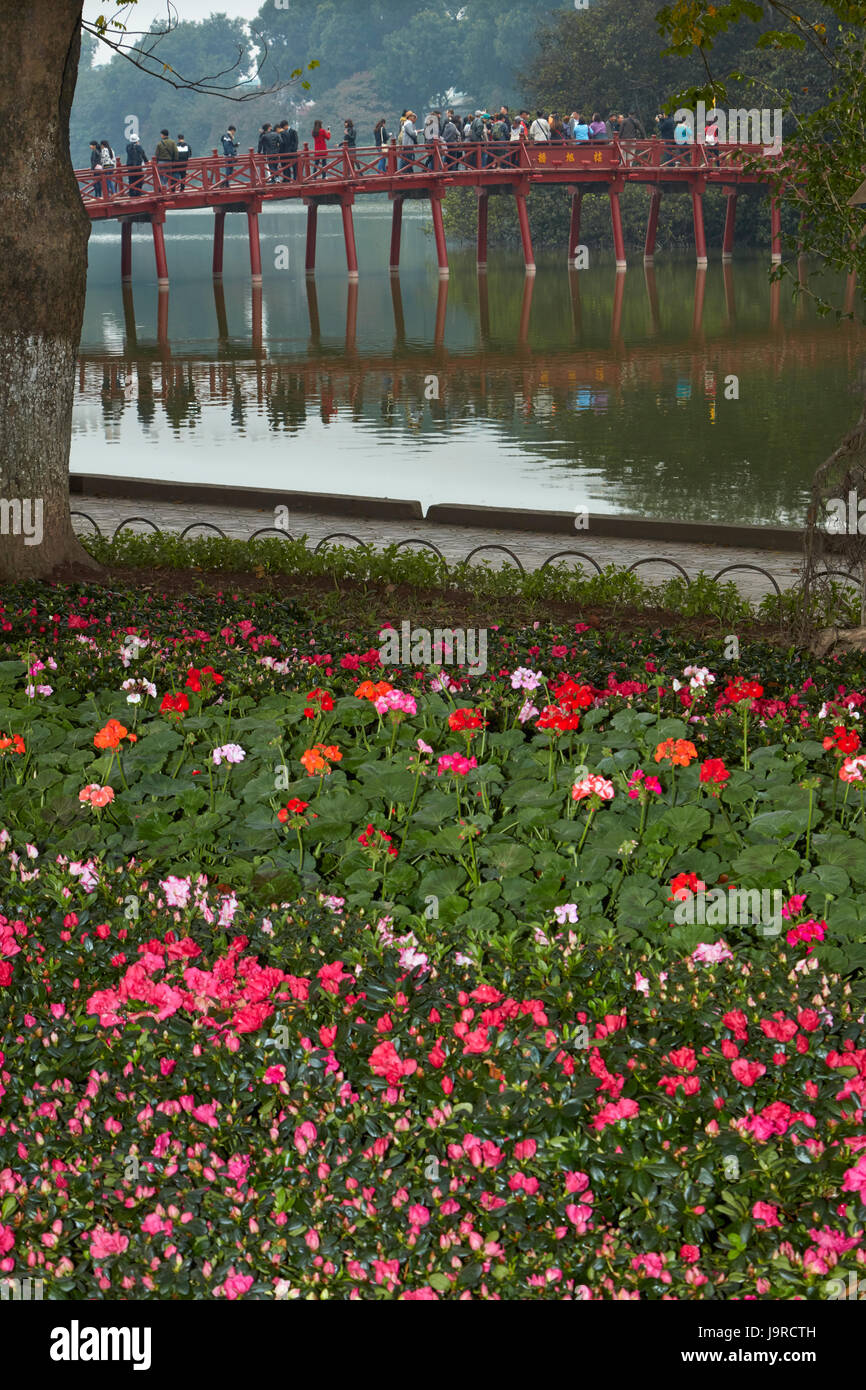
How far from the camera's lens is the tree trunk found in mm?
9195

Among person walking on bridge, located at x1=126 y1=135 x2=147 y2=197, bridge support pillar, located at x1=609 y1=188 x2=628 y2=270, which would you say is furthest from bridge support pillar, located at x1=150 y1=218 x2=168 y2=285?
bridge support pillar, located at x1=609 y1=188 x2=628 y2=270

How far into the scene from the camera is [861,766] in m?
4.66

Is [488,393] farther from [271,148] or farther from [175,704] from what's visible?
[271,148]

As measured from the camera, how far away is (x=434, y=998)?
3.69 m

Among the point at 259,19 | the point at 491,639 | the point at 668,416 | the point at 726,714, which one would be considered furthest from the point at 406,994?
the point at 259,19

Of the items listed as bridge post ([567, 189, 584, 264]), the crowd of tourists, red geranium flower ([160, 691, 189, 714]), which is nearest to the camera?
red geranium flower ([160, 691, 189, 714])

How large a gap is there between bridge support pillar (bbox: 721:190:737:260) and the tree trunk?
49053 mm

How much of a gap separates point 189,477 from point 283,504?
396 centimetres

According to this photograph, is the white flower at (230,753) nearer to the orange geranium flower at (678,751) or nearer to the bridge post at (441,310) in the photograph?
the orange geranium flower at (678,751)

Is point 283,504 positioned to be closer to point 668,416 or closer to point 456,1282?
point 668,416

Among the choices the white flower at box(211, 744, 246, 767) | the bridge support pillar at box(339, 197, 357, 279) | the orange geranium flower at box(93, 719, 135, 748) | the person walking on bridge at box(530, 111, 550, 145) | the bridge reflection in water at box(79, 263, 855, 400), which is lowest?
the white flower at box(211, 744, 246, 767)

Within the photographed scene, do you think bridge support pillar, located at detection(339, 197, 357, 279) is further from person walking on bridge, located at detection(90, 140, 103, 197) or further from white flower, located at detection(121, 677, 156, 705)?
white flower, located at detection(121, 677, 156, 705)

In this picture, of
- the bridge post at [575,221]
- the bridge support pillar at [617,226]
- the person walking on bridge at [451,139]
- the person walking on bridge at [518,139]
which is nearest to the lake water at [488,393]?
the bridge support pillar at [617,226]

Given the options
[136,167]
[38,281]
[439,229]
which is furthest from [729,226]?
[38,281]
